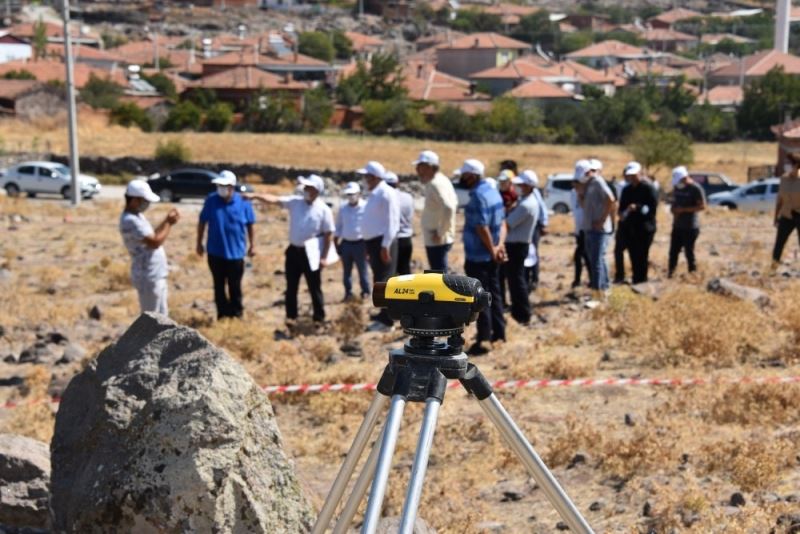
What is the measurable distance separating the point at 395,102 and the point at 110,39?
63.9 meters

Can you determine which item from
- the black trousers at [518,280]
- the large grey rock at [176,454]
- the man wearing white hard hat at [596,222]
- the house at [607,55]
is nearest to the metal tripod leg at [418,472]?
the large grey rock at [176,454]

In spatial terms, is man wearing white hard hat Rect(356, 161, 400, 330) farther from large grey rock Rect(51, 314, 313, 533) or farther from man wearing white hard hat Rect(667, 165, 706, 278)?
large grey rock Rect(51, 314, 313, 533)

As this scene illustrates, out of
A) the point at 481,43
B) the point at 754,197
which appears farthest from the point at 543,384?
the point at 481,43

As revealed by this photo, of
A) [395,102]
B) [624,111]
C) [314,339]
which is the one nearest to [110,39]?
[395,102]

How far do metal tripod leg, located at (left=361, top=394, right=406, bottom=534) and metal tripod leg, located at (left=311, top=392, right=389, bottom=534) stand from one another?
156mm

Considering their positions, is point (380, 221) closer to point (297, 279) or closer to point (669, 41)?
point (297, 279)

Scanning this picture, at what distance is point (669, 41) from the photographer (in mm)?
147625

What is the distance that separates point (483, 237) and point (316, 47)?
110165 millimetres

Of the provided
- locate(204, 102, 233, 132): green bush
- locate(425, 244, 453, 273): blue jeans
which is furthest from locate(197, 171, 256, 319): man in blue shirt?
locate(204, 102, 233, 132): green bush

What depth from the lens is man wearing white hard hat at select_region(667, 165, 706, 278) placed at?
13.4 m

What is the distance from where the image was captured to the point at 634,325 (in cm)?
1021

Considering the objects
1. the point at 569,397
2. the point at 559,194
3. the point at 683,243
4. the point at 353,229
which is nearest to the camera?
the point at 569,397

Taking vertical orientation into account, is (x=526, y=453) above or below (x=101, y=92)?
above

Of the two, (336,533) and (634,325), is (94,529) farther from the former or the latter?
(634,325)
